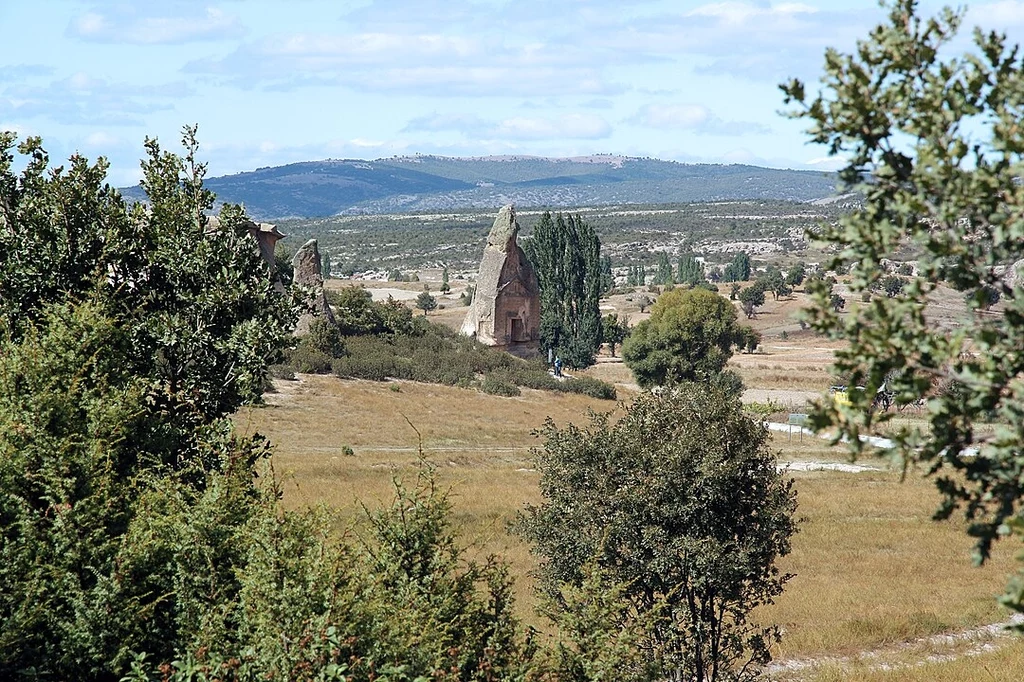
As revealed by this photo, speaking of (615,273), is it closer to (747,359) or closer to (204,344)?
(747,359)

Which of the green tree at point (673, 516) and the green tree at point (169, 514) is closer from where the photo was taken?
the green tree at point (169, 514)

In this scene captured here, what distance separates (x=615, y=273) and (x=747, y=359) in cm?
9322

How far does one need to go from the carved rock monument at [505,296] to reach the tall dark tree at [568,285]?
3.04 m

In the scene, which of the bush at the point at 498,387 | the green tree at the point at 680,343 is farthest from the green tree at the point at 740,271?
the bush at the point at 498,387

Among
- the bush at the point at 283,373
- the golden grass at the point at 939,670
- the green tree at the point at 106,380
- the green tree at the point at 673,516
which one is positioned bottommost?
the bush at the point at 283,373

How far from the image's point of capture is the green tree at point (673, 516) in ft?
48.3

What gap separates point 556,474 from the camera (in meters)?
15.8

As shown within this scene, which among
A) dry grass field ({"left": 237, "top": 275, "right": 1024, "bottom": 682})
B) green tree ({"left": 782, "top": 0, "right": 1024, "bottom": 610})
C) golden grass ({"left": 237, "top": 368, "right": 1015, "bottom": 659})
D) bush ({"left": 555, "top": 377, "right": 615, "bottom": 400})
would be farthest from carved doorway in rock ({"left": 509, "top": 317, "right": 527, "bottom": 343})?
green tree ({"left": 782, "top": 0, "right": 1024, "bottom": 610})

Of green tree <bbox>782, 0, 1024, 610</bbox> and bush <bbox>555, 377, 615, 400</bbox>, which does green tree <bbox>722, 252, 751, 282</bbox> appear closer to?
bush <bbox>555, 377, 615, 400</bbox>

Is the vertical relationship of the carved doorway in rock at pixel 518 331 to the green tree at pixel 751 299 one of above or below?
above

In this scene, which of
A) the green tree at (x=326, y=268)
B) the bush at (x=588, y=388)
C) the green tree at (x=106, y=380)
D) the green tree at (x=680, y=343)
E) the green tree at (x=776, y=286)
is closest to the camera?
the green tree at (x=106, y=380)

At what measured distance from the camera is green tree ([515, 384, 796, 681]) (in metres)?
14.7

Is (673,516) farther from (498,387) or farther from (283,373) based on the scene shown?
(498,387)

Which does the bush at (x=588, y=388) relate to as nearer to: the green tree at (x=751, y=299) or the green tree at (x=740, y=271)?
the green tree at (x=751, y=299)
